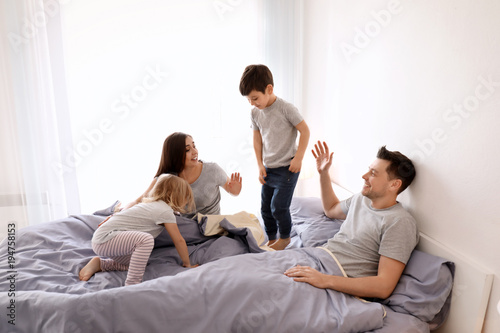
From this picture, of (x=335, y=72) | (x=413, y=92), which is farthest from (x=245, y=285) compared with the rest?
(x=335, y=72)

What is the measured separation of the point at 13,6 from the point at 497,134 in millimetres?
2912

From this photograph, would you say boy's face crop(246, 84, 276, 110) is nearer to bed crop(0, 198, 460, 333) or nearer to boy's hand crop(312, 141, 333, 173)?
boy's hand crop(312, 141, 333, 173)

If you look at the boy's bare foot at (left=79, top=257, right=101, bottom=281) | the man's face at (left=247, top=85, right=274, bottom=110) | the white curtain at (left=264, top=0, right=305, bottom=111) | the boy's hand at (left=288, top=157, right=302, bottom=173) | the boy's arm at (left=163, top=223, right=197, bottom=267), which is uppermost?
the white curtain at (left=264, top=0, right=305, bottom=111)

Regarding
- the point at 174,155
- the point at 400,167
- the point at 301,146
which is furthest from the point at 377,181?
the point at 174,155

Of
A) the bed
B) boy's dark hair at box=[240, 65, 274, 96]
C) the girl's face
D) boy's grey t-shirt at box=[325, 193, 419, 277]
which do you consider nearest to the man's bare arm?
boy's grey t-shirt at box=[325, 193, 419, 277]

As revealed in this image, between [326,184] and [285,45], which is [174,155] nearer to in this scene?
[326,184]

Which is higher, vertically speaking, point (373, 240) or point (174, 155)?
point (174, 155)

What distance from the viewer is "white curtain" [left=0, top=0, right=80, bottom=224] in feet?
8.30

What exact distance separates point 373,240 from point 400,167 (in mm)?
356

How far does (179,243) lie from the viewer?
1.73m

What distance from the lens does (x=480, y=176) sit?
1.37 m

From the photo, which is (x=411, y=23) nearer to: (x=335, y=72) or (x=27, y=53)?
(x=335, y=72)

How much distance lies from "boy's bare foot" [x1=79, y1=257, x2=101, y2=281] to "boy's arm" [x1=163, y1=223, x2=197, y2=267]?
1.15 ft

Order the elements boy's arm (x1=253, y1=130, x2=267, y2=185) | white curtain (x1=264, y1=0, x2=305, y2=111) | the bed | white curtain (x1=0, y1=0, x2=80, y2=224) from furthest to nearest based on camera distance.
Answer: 1. white curtain (x1=264, y1=0, x2=305, y2=111)
2. white curtain (x1=0, y1=0, x2=80, y2=224)
3. boy's arm (x1=253, y1=130, x2=267, y2=185)
4. the bed
